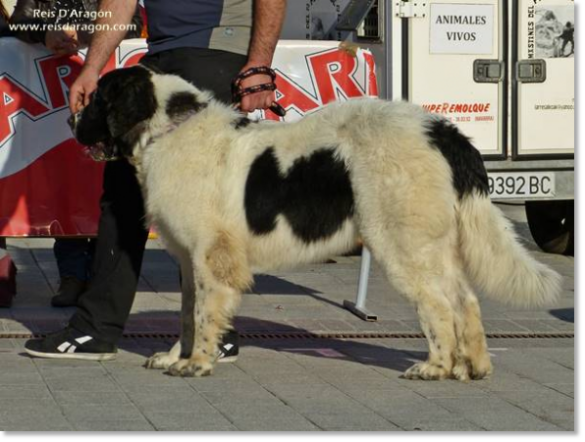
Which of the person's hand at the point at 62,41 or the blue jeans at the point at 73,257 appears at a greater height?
the person's hand at the point at 62,41

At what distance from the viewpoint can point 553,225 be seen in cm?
1189

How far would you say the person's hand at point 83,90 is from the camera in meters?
6.87

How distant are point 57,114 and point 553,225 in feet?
17.1

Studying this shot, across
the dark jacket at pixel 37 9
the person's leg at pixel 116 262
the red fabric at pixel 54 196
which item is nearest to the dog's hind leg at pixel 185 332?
the person's leg at pixel 116 262

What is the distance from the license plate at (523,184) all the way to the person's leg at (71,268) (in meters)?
3.64

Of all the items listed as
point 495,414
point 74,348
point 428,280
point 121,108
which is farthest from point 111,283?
point 495,414

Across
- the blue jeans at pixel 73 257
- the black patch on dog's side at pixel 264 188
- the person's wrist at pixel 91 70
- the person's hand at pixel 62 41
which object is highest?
the person's hand at pixel 62 41

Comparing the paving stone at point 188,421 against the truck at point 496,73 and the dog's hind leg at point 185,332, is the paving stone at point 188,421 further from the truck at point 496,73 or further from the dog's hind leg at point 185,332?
the truck at point 496,73

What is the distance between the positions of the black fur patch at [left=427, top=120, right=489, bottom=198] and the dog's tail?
0.28 ft

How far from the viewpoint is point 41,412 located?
5.74 meters

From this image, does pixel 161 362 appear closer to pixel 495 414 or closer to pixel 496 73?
pixel 495 414

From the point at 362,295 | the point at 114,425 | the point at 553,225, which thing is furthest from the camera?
the point at 553,225

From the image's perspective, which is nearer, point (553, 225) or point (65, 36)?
point (65, 36)

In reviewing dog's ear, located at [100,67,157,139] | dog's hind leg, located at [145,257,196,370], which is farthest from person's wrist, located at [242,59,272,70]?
dog's hind leg, located at [145,257,196,370]
